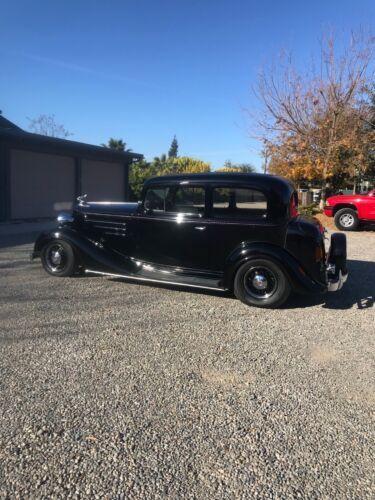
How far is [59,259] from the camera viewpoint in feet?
21.2

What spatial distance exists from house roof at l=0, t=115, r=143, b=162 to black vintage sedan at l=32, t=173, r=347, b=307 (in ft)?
30.6

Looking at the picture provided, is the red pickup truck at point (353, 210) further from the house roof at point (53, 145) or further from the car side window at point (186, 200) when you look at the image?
the house roof at point (53, 145)

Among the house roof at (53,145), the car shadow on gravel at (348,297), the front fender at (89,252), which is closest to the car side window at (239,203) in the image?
the car shadow on gravel at (348,297)

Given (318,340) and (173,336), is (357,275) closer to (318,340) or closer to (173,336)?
(318,340)

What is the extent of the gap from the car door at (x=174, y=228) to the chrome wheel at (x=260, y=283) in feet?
2.13

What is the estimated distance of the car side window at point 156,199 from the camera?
19.5ft

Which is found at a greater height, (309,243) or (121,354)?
(309,243)

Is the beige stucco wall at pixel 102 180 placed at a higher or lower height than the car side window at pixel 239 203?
higher

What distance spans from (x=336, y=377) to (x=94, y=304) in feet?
9.81

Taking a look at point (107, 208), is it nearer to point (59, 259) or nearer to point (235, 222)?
point (59, 259)

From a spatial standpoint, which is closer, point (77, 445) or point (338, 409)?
point (77, 445)

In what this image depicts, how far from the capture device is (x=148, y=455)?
7.82ft

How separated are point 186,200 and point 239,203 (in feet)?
2.51

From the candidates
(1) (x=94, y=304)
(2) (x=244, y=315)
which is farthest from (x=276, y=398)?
(1) (x=94, y=304)
